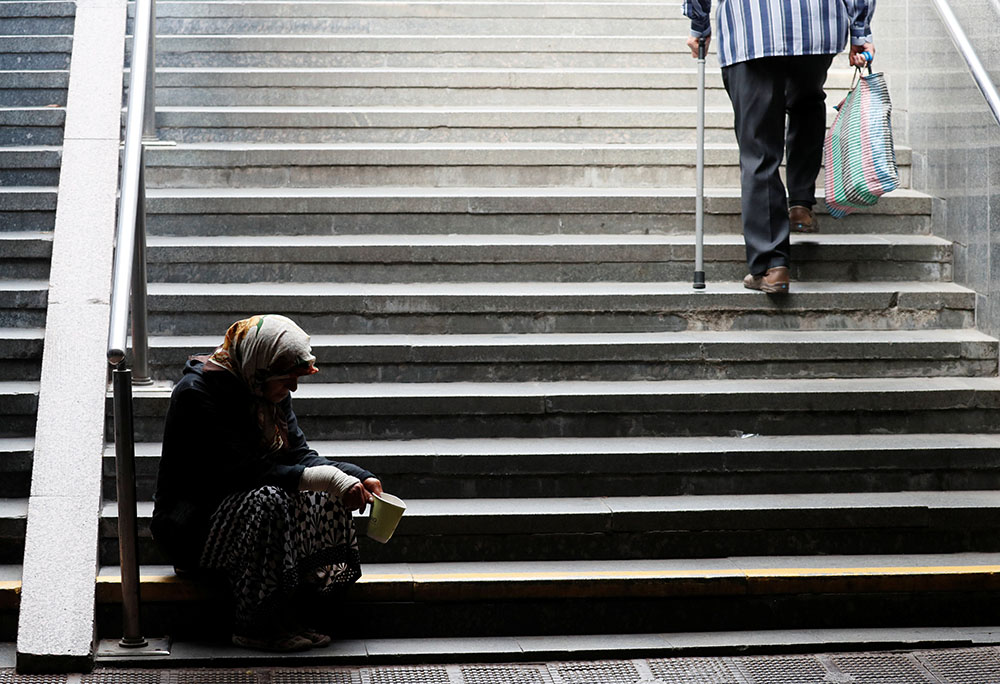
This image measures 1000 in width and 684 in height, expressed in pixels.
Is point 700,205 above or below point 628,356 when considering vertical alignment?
above

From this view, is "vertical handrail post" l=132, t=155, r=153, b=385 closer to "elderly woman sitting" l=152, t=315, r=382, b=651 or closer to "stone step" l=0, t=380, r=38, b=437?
"stone step" l=0, t=380, r=38, b=437

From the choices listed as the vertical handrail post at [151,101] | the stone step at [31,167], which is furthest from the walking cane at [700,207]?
the stone step at [31,167]

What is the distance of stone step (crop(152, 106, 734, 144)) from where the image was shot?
694 cm

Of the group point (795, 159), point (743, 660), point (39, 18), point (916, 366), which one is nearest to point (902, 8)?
point (795, 159)

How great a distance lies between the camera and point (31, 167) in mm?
6402

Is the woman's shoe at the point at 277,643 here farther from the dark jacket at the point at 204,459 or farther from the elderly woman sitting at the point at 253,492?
the dark jacket at the point at 204,459

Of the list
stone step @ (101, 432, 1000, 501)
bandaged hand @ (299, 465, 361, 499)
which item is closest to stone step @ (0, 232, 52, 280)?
stone step @ (101, 432, 1000, 501)

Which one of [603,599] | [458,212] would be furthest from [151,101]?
[603,599]

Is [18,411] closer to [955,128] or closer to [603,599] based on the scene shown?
[603,599]

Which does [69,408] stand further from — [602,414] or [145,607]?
[602,414]

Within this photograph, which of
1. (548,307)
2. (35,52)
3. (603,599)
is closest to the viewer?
(603,599)

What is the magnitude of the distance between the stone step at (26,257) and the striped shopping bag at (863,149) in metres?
3.52

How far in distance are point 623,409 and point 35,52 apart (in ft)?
12.9

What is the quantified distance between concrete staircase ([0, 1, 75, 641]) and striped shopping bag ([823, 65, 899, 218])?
3517 millimetres
